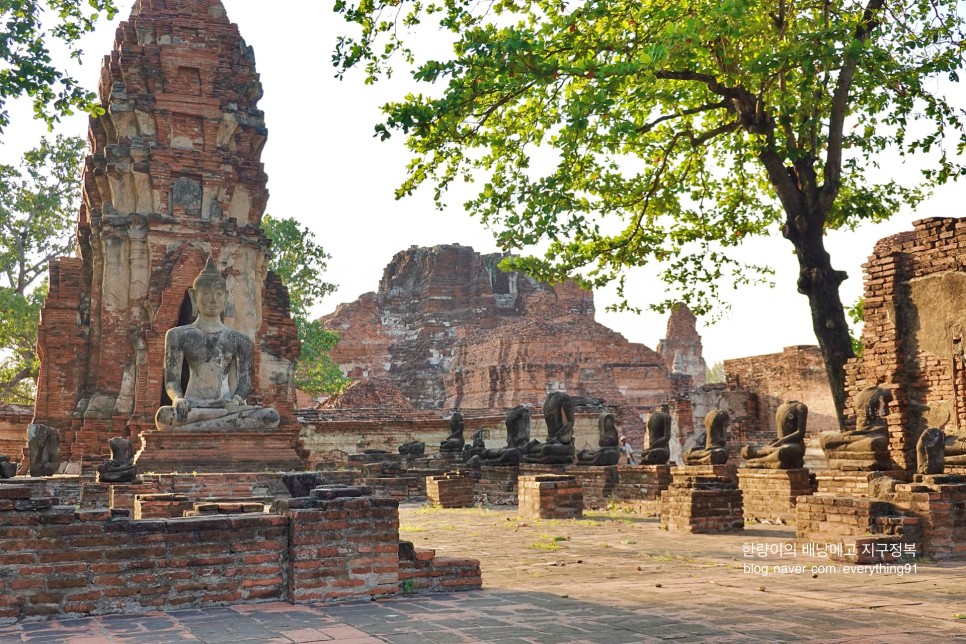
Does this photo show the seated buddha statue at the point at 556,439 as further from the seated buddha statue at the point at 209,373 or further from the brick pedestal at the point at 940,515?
the brick pedestal at the point at 940,515

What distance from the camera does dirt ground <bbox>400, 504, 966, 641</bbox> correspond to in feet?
16.7

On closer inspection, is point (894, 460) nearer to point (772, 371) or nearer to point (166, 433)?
point (166, 433)

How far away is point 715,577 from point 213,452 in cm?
770

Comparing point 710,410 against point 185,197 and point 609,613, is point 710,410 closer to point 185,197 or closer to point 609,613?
point 185,197

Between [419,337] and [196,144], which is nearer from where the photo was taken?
[196,144]

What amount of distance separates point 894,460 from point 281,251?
26711mm

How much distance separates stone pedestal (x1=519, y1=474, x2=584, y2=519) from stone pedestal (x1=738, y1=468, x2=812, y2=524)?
202cm

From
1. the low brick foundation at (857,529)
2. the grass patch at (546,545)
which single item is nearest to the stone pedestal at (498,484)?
the grass patch at (546,545)

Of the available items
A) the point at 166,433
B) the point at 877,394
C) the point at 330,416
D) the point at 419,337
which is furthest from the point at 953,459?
the point at 419,337

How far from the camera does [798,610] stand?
527 centimetres

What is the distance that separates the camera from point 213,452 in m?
12.4

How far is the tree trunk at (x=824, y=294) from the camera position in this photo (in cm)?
1277

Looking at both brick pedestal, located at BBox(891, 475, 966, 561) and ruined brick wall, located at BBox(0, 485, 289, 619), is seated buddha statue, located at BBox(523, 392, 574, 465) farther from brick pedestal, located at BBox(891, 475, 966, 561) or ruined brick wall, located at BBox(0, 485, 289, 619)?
ruined brick wall, located at BBox(0, 485, 289, 619)

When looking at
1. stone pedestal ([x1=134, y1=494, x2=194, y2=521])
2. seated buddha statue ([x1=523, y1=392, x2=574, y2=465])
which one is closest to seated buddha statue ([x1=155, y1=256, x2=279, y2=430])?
stone pedestal ([x1=134, y1=494, x2=194, y2=521])
